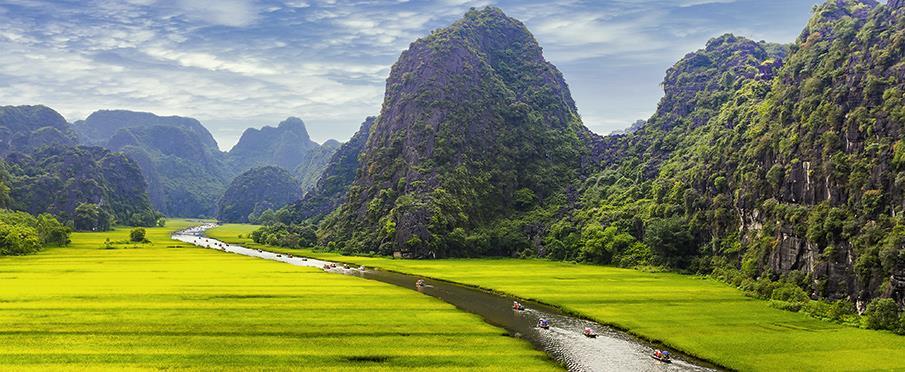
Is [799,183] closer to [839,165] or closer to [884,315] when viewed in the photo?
[839,165]

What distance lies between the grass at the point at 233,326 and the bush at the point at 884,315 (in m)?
33.4

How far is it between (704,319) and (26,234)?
5021 inches

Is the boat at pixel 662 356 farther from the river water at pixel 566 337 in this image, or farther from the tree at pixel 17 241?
the tree at pixel 17 241

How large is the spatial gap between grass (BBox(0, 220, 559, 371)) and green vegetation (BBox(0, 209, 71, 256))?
3454 cm

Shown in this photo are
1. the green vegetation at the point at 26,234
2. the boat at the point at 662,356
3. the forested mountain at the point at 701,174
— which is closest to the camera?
the boat at the point at 662,356

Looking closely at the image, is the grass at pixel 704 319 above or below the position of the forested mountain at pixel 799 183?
below

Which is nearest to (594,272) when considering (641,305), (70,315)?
(641,305)

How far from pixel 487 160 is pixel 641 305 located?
4481 inches

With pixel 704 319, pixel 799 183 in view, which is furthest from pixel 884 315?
pixel 799 183

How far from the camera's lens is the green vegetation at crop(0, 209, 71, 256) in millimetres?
112500

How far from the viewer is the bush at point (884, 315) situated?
53.7 metres

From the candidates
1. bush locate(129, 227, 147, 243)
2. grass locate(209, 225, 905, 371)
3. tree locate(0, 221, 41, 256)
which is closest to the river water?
grass locate(209, 225, 905, 371)

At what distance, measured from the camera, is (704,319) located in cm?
5825

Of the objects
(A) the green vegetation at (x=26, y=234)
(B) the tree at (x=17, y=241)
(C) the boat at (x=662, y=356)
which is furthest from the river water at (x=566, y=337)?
(A) the green vegetation at (x=26, y=234)
